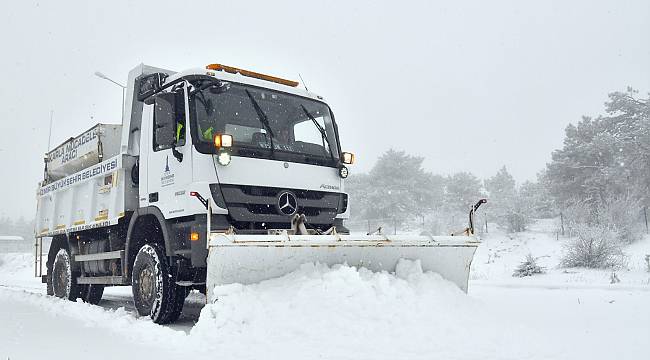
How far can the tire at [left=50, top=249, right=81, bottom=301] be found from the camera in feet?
30.1

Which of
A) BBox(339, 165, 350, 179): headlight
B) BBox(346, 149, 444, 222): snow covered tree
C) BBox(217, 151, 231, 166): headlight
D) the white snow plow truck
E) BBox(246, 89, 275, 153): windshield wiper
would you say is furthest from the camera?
→ BBox(346, 149, 444, 222): snow covered tree

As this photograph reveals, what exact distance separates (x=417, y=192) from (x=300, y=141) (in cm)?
3602

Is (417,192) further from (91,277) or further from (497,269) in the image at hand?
(91,277)

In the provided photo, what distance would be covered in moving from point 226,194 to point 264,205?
469mm

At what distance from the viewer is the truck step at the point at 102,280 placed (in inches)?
288

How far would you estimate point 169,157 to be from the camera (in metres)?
6.22

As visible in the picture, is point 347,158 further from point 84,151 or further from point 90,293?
point 90,293

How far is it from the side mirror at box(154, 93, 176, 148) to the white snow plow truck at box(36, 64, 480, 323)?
0.02 m

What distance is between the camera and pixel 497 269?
18.8 m

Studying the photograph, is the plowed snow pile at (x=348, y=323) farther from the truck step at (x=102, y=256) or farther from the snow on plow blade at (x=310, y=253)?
the truck step at (x=102, y=256)

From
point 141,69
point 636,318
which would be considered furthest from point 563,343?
point 141,69

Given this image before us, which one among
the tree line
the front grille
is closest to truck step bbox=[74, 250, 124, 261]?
the front grille

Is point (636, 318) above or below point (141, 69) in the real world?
below

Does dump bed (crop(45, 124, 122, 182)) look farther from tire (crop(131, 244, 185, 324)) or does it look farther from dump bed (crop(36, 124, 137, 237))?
tire (crop(131, 244, 185, 324))
